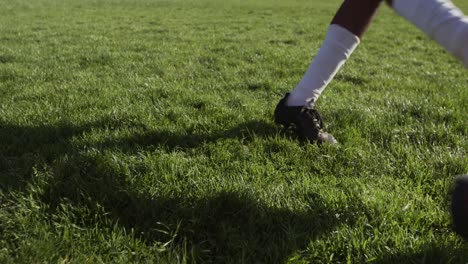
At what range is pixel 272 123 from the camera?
3.49 m

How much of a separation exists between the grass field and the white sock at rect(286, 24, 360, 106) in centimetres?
32

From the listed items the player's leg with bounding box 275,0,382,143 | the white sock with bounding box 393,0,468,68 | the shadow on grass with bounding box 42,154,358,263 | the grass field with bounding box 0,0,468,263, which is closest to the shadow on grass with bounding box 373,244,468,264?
the grass field with bounding box 0,0,468,263

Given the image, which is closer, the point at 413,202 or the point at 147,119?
the point at 413,202

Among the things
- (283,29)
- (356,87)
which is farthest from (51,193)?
(283,29)

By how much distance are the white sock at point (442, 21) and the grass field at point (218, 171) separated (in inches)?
34.4

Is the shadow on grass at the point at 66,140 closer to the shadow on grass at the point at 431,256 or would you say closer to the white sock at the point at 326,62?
the white sock at the point at 326,62

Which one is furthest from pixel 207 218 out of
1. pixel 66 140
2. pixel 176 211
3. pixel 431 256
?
pixel 66 140

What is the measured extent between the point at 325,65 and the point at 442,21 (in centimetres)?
114

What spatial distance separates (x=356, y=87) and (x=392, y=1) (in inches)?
115

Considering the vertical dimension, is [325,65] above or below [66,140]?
above

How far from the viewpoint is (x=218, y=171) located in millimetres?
2625

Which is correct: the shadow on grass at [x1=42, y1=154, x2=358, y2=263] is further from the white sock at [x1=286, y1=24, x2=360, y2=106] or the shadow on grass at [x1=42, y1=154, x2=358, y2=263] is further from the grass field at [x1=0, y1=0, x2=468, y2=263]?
the white sock at [x1=286, y1=24, x2=360, y2=106]

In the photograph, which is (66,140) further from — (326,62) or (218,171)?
(326,62)

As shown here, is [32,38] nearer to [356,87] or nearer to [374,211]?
[356,87]
